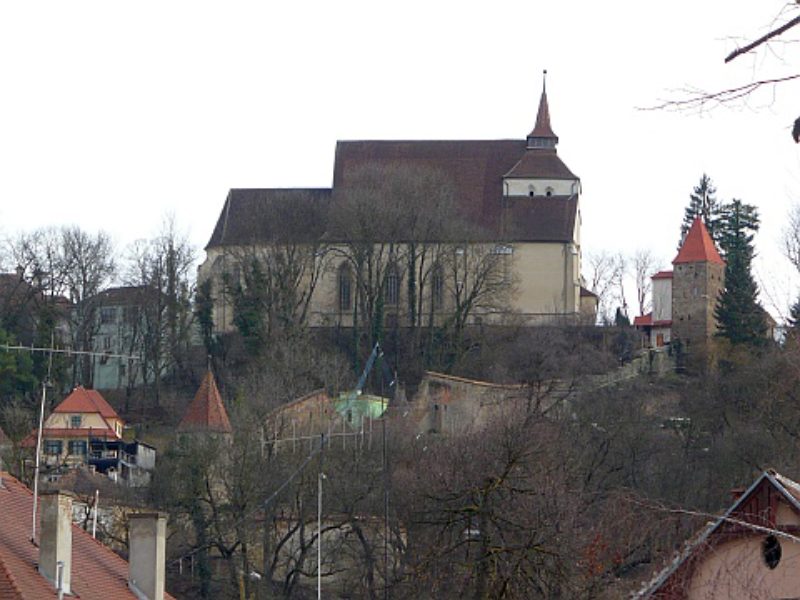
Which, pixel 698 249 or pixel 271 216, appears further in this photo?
pixel 271 216

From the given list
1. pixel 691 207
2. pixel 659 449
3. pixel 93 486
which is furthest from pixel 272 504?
pixel 691 207

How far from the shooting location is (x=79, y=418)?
85500 millimetres

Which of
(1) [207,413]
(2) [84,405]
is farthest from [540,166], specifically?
(1) [207,413]

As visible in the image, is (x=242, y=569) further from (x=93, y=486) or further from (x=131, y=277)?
(x=131, y=277)

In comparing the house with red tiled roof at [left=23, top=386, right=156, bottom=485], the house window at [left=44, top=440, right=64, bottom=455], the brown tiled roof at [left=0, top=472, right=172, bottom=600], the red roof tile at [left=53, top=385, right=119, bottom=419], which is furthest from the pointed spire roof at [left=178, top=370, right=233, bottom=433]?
the brown tiled roof at [left=0, top=472, right=172, bottom=600]

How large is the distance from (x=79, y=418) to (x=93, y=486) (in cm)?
1631

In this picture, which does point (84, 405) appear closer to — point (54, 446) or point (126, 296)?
point (54, 446)

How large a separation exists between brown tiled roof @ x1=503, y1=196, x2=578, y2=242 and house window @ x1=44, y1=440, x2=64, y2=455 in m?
26.2

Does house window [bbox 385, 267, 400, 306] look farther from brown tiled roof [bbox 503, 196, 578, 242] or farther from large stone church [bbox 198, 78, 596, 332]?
brown tiled roof [bbox 503, 196, 578, 242]

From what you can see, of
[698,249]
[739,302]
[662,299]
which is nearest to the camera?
[739,302]

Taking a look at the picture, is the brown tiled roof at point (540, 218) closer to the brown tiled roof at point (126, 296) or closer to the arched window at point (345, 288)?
the arched window at point (345, 288)

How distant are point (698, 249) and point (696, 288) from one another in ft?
7.82

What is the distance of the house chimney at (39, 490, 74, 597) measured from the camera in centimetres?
2264

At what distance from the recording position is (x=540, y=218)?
105 m
